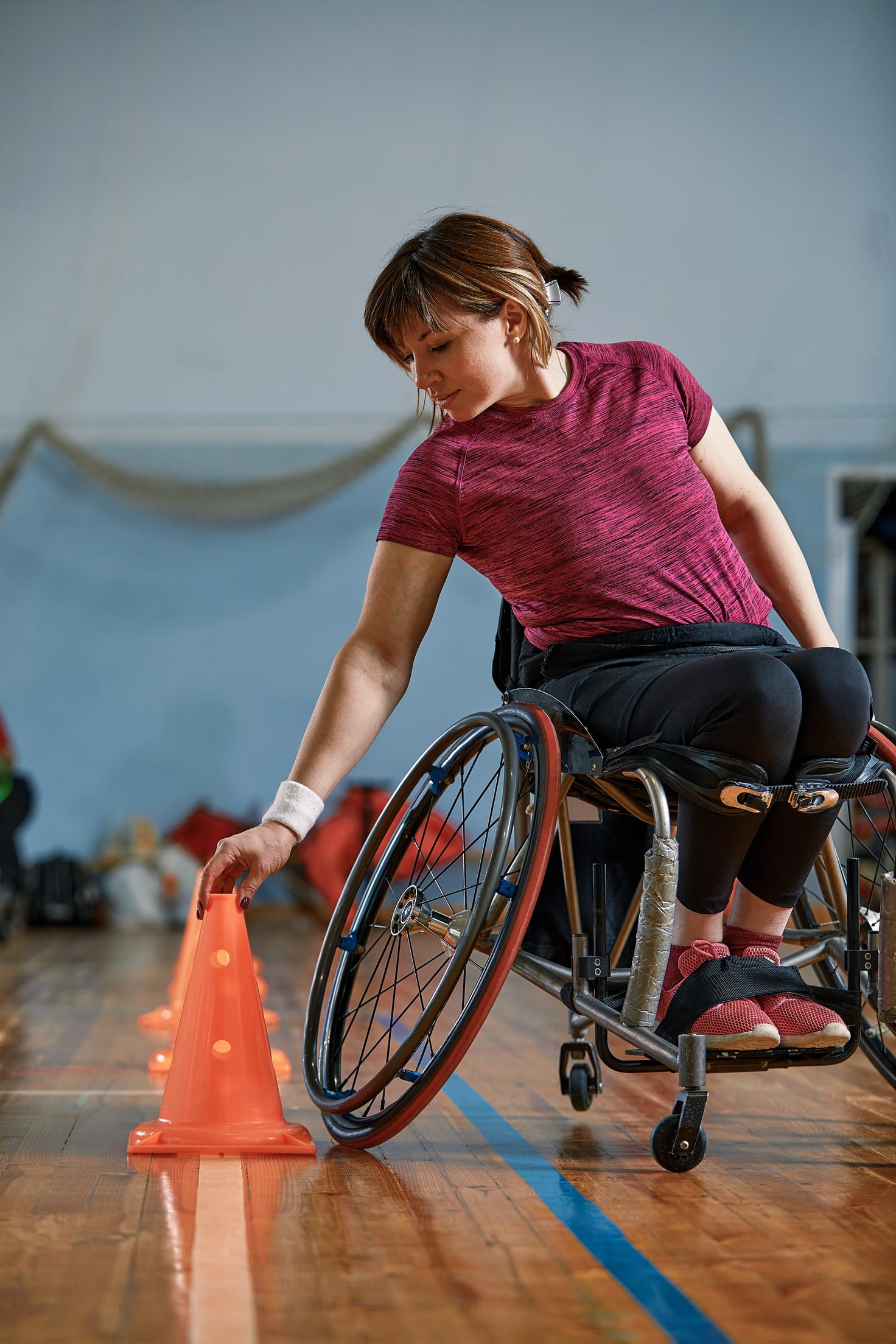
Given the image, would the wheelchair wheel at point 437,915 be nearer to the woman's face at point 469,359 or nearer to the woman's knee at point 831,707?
the woman's knee at point 831,707

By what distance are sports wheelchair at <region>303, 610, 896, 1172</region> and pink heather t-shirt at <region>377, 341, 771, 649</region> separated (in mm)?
158

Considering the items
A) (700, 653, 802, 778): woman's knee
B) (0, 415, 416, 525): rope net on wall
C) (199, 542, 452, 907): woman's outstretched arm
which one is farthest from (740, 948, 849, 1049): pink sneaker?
(0, 415, 416, 525): rope net on wall

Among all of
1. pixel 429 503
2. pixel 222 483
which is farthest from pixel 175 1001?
pixel 222 483

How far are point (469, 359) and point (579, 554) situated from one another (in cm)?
27

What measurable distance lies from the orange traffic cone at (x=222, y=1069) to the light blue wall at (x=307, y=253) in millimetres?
4468

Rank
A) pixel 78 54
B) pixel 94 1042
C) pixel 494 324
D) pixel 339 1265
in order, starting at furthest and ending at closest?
1. pixel 78 54
2. pixel 94 1042
3. pixel 494 324
4. pixel 339 1265

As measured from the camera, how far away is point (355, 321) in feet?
20.7

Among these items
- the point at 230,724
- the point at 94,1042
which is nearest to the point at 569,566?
the point at 94,1042

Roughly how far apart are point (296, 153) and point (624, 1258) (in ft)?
19.8

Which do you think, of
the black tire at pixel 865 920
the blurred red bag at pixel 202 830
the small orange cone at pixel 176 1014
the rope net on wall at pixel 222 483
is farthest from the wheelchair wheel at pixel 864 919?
the blurred red bag at pixel 202 830

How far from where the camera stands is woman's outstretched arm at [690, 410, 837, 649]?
179 cm

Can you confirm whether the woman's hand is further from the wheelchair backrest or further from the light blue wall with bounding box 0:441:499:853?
the light blue wall with bounding box 0:441:499:853

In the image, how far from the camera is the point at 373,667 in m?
1.75

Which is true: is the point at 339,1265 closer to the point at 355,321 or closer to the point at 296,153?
the point at 355,321
